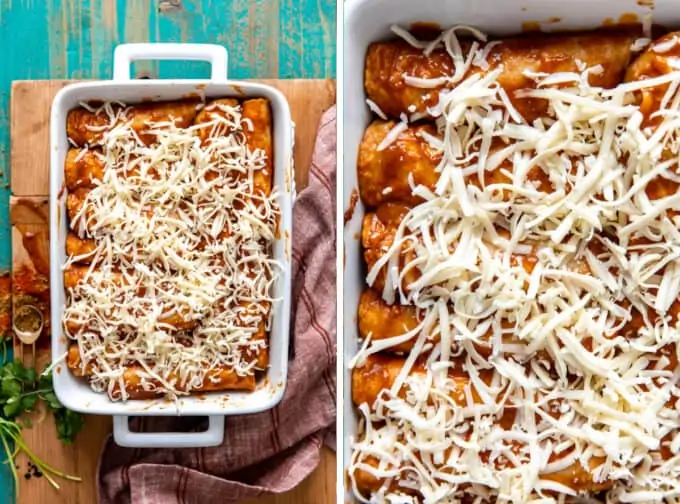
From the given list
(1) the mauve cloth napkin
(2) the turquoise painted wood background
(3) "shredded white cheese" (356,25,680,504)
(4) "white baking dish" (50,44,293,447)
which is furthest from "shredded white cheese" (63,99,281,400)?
(3) "shredded white cheese" (356,25,680,504)

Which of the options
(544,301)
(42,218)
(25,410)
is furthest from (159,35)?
(544,301)

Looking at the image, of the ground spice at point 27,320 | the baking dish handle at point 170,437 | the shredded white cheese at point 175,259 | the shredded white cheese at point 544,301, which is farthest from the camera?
the ground spice at point 27,320

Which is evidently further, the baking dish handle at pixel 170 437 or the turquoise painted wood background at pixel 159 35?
the turquoise painted wood background at pixel 159 35

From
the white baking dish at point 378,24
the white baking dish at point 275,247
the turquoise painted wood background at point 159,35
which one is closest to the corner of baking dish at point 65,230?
the white baking dish at point 275,247

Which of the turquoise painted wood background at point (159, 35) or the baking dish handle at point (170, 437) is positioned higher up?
the turquoise painted wood background at point (159, 35)

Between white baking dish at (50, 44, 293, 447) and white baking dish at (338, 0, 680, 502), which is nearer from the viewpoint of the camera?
white baking dish at (338, 0, 680, 502)

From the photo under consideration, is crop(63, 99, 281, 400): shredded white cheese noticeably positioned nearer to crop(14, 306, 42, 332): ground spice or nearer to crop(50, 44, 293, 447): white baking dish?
crop(50, 44, 293, 447): white baking dish

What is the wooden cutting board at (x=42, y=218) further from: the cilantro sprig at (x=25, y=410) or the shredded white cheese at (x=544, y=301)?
the shredded white cheese at (x=544, y=301)

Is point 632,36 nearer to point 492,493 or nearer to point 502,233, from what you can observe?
point 502,233
